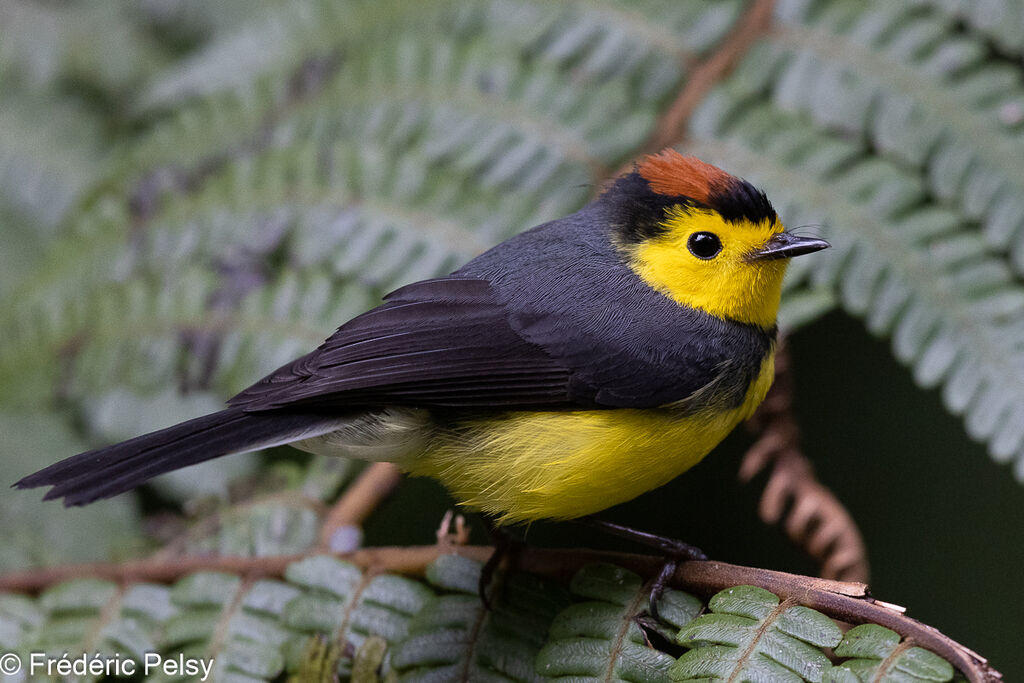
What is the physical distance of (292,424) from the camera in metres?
2.23

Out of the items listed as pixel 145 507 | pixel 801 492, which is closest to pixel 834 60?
pixel 801 492

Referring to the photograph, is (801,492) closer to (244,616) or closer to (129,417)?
(244,616)

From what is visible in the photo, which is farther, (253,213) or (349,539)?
(253,213)

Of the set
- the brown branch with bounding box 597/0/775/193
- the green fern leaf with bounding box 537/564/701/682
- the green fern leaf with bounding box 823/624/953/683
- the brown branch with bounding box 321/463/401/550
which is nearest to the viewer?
the green fern leaf with bounding box 823/624/953/683

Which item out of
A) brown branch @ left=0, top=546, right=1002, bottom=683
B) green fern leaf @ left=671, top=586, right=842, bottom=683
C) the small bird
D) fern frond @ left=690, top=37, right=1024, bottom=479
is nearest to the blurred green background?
fern frond @ left=690, top=37, right=1024, bottom=479

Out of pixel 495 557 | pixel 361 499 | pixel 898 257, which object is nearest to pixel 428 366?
pixel 495 557

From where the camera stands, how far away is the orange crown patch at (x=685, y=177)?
246 centimetres

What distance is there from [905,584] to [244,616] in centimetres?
289

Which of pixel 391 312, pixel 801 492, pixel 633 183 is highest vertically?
pixel 633 183

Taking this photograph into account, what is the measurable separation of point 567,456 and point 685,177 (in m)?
0.79

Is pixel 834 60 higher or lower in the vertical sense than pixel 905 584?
higher

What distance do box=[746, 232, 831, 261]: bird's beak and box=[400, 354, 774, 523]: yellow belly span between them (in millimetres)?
371

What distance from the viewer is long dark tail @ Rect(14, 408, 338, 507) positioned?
1.98m

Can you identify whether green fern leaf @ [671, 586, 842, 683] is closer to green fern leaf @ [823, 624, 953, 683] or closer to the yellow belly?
green fern leaf @ [823, 624, 953, 683]
